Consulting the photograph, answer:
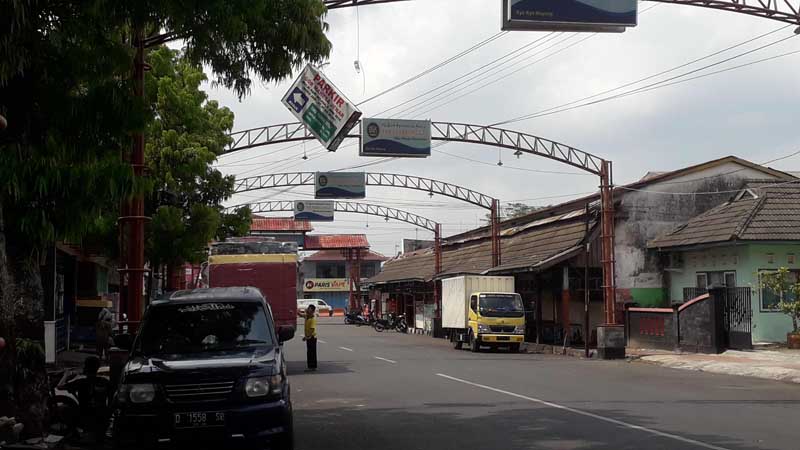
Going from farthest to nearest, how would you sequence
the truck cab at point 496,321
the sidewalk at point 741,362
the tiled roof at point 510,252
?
the tiled roof at point 510,252, the truck cab at point 496,321, the sidewalk at point 741,362

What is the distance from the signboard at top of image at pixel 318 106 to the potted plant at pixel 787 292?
14070mm

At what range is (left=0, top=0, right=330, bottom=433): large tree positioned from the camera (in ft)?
27.7

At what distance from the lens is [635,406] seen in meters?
14.5

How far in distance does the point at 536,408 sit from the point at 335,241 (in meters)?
75.7

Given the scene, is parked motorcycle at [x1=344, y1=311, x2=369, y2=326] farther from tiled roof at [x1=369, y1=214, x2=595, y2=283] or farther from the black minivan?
the black minivan

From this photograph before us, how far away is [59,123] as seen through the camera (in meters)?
9.03

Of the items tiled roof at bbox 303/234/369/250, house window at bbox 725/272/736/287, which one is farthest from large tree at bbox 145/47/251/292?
tiled roof at bbox 303/234/369/250

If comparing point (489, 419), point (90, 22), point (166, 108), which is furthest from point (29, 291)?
point (166, 108)

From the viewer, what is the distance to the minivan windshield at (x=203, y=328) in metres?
10.0

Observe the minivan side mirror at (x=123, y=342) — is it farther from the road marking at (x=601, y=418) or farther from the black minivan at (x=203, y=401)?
the road marking at (x=601, y=418)

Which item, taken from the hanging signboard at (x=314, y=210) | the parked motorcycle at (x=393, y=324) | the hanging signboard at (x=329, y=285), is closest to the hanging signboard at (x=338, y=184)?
the hanging signboard at (x=314, y=210)

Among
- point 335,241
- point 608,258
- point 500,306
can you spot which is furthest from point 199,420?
point 335,241

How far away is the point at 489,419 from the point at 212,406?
540 centimetres

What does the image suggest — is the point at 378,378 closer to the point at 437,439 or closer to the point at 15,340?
the point at 437,439
